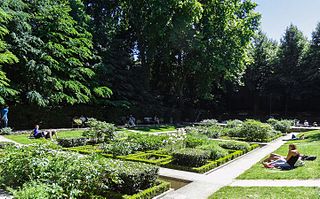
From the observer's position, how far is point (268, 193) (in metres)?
8.11

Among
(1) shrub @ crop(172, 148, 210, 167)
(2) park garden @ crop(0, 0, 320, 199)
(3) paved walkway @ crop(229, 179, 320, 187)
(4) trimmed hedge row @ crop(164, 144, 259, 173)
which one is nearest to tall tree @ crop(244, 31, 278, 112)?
(2) park garden @ crop(0, 0, 320, 199)

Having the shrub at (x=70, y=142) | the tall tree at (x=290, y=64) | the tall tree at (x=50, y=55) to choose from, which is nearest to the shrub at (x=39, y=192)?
the shrub at (x=70, y=142)

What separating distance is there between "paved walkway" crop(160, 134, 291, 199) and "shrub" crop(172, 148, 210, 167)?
0.70 meters

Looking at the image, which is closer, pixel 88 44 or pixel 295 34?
pixel 88 44

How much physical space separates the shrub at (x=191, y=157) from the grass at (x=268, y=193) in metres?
3.03

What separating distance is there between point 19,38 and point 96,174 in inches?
734

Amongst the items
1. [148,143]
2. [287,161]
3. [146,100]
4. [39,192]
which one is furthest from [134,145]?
[146,100]

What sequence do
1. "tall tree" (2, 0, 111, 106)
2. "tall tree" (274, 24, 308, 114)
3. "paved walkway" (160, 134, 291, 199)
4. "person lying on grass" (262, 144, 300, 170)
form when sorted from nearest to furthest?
1. "paved walkway" (160, 134, 291, 199)
2. "person lying on grass" (262, 144, 300, 170)
3. "tall tree" (2, 0, 111, 106)
4. "tall tree" (274, 24, 308, 114)

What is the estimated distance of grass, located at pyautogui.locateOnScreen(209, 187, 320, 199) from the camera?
7.72 metres

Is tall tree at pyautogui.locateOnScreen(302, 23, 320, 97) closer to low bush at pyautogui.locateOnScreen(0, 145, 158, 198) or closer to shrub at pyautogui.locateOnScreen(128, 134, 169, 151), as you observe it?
shrub at pyautogui.locateOnScreen(128, 134, 169, 151)

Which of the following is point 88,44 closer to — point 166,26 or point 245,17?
point 166,26

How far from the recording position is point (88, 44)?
2777cm

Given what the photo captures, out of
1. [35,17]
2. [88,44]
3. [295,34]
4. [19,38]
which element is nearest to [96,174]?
[19,38]

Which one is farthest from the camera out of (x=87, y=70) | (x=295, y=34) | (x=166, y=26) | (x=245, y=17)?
(x=295, y=34)
